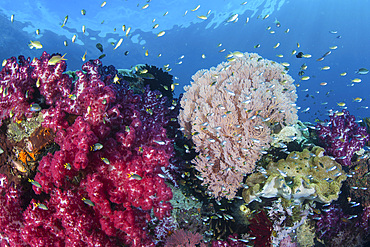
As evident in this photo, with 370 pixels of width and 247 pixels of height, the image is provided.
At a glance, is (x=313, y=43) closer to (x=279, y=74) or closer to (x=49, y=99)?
(x=279, y=74)

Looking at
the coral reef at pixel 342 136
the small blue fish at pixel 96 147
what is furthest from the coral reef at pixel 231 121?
the small blue fish at pixel 96 147

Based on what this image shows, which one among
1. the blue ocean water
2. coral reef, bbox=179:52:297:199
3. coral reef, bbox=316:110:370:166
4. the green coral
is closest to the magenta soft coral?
coral reef, bbox=179:52:297:199


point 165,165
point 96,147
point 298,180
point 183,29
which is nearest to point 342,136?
point 298,180

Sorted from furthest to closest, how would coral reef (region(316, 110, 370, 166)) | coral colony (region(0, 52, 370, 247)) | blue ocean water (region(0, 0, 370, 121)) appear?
1. blue ocean water (region(0, 0, 370, 121))
2. coral reef (region(316, 110, 370, 166))
3. coral colony (region(0, 52, 370, 247))

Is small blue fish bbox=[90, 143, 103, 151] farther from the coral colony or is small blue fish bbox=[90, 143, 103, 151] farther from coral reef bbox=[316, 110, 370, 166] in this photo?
coral reef bbox=[316, 110, 370, 166]

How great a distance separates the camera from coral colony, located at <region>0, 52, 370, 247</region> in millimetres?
3555

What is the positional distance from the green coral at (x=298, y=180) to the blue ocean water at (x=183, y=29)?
27962mm

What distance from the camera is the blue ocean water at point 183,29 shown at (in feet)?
115

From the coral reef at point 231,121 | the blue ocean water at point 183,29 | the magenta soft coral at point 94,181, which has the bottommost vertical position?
the magenta soft coral at point 94,181

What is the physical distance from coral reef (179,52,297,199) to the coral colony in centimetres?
3

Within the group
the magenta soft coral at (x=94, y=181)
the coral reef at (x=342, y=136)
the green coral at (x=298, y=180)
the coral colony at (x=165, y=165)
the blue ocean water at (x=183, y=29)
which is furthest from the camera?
the blue ocean water at (x=183, y=29)

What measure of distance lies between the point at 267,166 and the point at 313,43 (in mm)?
76666

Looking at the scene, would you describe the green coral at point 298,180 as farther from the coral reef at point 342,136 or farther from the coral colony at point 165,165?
the coral reef at point 342,136

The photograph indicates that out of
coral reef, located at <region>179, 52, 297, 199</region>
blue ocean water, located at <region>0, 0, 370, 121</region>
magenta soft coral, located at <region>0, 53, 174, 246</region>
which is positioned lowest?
magenta soft coral, located at <region>0, 53, 174, 246</region>
